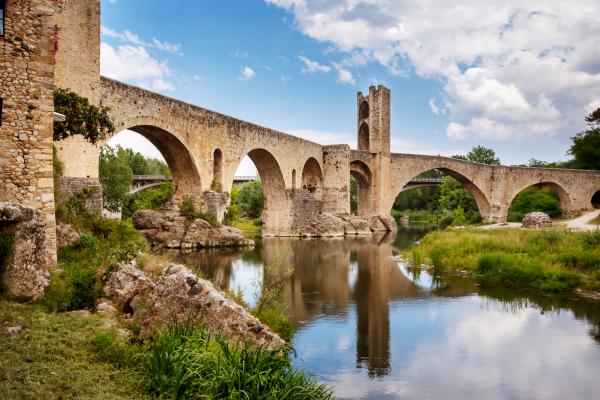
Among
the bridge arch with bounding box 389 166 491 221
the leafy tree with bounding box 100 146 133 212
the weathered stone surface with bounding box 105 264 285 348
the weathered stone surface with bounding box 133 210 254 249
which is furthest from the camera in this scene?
the bridge arch with bounding box 389 166 491 221

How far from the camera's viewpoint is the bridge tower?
34094 mm

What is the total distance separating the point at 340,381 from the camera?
21.1 ft

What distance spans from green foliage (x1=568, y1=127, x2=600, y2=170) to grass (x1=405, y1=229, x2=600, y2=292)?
3191 centimetres

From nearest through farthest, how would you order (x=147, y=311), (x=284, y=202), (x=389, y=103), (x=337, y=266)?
(x=147, y=311), (x=337, y=266), (x=284, y=202), (x=389, y=103)

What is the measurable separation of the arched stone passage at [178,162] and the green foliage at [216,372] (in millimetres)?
13800

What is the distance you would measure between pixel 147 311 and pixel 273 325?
7.56 feet

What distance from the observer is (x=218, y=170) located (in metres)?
21.0

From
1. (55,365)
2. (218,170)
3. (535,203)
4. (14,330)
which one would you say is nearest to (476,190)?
(535,203)

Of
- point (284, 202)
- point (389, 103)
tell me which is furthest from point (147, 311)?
point (389, 103)

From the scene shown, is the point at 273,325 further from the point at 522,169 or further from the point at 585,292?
the point at 522,169

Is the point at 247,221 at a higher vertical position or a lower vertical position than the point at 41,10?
lower

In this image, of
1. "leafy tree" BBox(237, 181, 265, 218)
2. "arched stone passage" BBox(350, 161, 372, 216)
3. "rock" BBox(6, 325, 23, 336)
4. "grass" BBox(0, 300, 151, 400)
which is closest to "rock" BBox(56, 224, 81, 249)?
"grass" BBox(0, 300, 151, 400)

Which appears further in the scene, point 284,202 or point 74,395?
point 284,202

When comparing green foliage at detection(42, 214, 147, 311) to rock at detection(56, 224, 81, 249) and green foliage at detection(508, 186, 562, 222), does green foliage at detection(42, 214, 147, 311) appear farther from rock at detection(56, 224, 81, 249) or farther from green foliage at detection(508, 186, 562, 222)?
green foliage at detection(508, 186, 562, 222)
